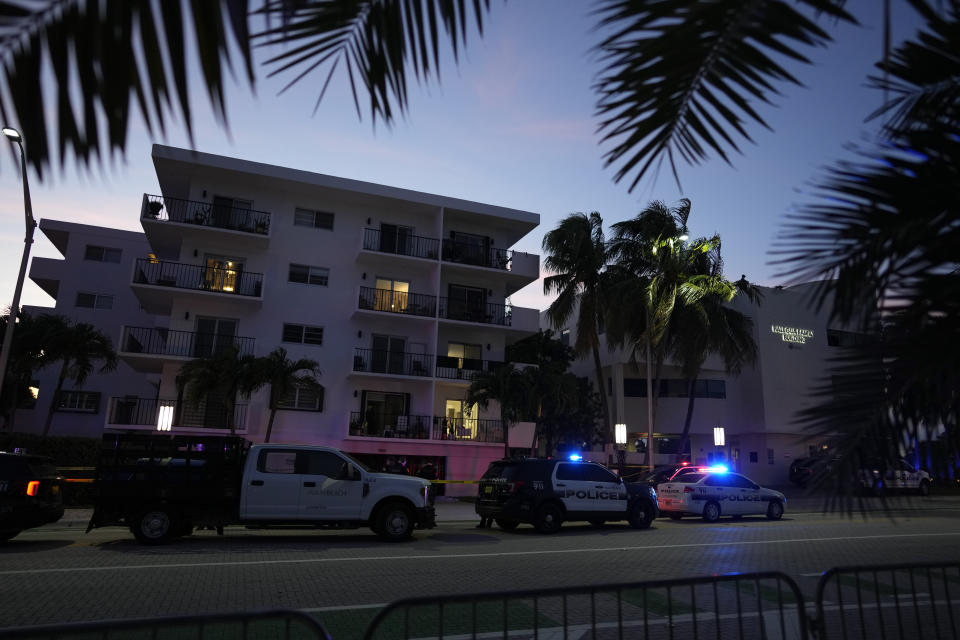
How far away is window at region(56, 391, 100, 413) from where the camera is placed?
111 feet

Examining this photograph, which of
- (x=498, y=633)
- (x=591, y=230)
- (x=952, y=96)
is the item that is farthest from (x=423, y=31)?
(x=591, y=230)

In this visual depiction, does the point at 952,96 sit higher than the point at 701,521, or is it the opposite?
the point at 952,96

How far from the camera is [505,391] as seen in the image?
2523 cm

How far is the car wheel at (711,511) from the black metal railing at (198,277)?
1850 centimetres

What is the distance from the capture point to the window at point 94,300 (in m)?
36.3

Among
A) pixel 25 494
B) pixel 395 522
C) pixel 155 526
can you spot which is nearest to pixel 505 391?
pixel 395 522

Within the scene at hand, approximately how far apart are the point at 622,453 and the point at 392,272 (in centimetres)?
1295

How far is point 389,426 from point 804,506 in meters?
17.1

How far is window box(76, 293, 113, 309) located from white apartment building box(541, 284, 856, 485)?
93.9ft

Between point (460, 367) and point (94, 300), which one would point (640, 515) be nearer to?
point (460, 367)

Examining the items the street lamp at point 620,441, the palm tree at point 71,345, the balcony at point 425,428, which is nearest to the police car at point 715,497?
the street lamp at point 620,441

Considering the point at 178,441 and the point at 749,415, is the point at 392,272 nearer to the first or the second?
the point at 178,441

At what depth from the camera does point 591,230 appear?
1401 inches

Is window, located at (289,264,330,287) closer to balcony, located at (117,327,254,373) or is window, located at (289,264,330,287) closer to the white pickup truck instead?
balcony, located at (117,327,254,373)
